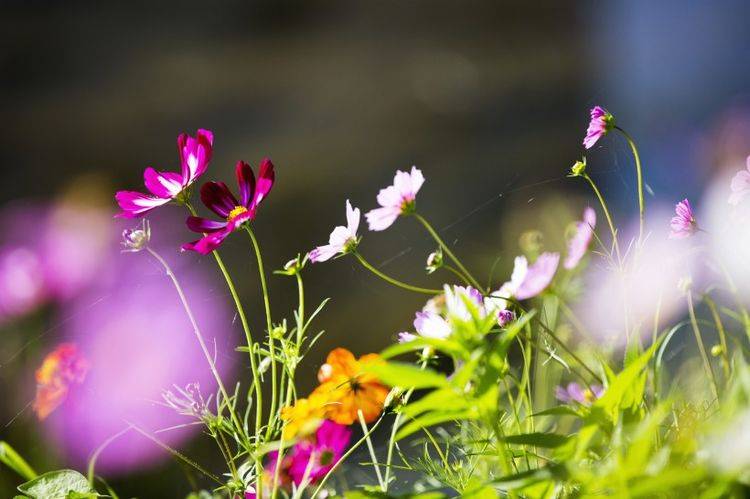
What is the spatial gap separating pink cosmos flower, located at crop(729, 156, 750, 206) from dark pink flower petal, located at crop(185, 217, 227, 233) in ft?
0.62

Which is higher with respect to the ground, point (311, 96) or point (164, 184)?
point (164, 184)

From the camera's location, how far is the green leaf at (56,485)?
268mm

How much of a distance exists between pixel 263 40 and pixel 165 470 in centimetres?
130

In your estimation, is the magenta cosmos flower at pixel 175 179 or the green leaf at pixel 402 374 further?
the magenta cosmos flower at pixel 175 179

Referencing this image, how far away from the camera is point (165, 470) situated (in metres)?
0.59

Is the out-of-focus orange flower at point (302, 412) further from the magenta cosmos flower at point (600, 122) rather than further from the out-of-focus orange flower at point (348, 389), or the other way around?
the magenta cosmos flower at point (600, 122)

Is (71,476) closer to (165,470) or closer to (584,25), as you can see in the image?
(165,470)

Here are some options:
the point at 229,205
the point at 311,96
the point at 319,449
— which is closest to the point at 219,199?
the point at 229,205

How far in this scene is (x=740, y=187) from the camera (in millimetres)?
280

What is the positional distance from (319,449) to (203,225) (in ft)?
0.32

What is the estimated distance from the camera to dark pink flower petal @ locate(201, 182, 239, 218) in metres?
0.32

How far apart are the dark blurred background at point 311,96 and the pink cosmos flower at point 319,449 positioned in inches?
42.8

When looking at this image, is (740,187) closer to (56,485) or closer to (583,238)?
(583,238)

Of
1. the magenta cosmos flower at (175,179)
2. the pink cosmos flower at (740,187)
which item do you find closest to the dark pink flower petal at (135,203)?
the magenta cosmos flower at (175,179)
